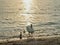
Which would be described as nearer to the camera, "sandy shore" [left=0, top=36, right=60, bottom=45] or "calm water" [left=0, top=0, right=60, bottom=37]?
"sandy shore" [left=0, top=36, right=60, bottom=45]

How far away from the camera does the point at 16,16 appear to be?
3426 mm

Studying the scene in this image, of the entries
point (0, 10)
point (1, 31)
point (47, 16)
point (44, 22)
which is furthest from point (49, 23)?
point (0, 10)

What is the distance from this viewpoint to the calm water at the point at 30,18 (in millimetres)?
2804

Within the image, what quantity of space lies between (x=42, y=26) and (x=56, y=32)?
1.20 ft

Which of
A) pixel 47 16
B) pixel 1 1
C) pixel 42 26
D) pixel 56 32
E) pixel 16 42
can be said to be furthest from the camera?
pixel 1 1

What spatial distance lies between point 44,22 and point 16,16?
59 centimetres

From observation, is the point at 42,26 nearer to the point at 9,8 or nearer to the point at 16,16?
the point at 16,16

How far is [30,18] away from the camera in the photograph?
3.32 meters

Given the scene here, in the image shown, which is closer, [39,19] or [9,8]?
[39,19]

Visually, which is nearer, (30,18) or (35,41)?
(35,41)

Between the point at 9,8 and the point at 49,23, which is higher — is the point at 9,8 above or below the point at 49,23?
above

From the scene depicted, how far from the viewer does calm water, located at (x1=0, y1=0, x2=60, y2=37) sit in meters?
2.80

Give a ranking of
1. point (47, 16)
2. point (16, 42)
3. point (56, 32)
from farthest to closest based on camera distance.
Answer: point (47, 16), point (56, 32), point (16, 42)

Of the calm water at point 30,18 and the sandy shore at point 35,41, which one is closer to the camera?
the sandy shore at point 35,41
